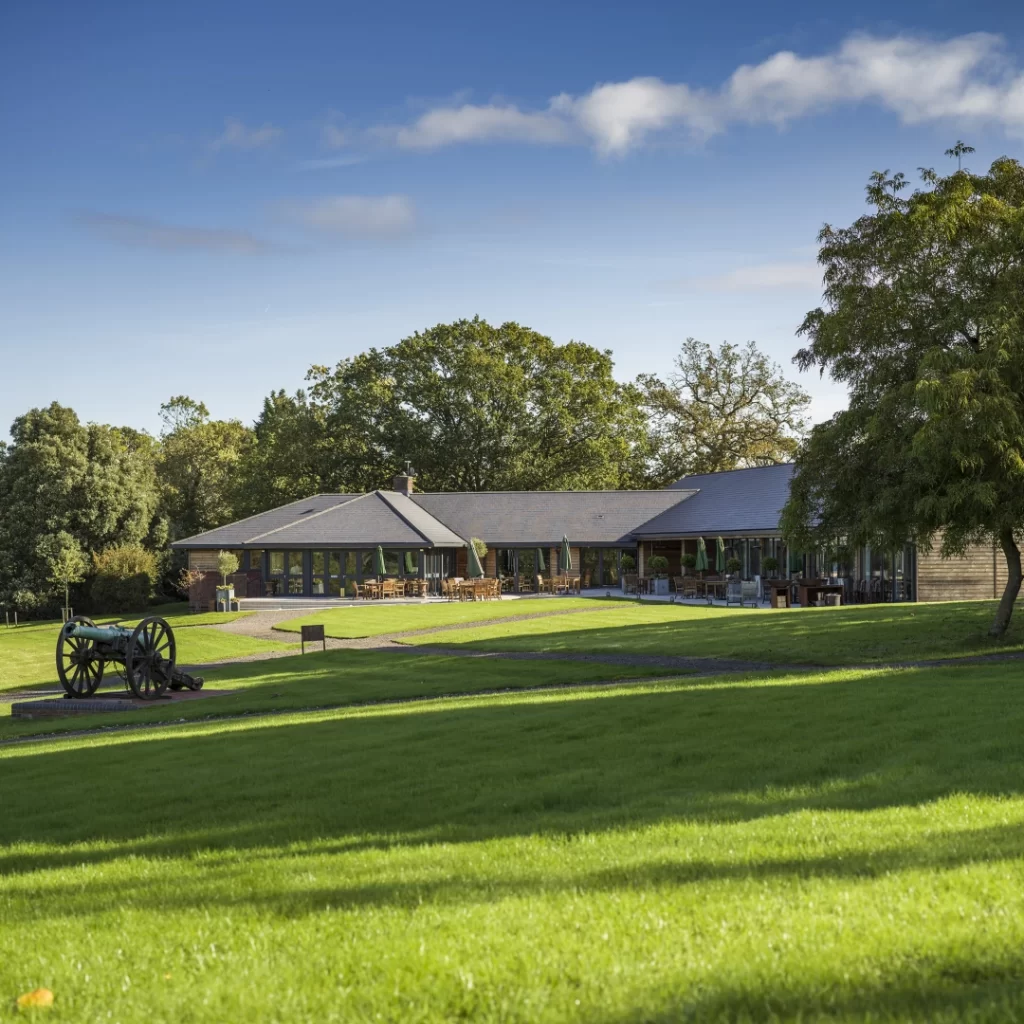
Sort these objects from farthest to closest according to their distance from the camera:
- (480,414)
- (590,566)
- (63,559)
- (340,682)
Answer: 1. (480,414)
2. (63,559)
3. (590,566)
4. (340,682)

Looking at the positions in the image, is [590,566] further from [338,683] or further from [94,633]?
[94,633]

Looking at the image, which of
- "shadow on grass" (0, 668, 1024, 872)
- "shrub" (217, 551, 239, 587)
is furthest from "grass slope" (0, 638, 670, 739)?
"shrub" (217, 551, 239, 587)

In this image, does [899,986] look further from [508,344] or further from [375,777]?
[508,344]

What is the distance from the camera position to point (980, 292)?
70.2 ft

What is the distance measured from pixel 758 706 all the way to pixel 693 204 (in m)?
13.1

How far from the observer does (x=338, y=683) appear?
20.2 meters

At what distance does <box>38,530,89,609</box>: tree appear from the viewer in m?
57.0

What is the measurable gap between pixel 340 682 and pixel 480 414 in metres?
45.3

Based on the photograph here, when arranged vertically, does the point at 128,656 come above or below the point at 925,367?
below

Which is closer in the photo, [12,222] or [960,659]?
[960,659]

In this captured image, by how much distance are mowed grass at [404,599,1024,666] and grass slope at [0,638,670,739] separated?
10.1 feet

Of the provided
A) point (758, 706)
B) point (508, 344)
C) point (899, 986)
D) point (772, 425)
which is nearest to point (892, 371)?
point (758, 706)

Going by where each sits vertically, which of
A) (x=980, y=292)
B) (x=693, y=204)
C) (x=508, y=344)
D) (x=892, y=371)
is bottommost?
(x=892, y=371)

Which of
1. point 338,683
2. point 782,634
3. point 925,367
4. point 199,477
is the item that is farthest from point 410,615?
point 199,477
